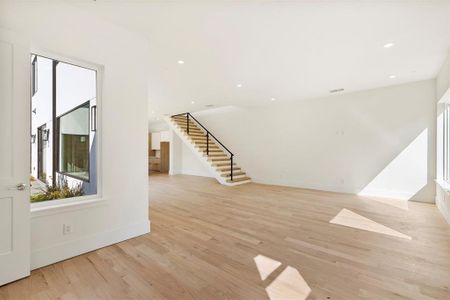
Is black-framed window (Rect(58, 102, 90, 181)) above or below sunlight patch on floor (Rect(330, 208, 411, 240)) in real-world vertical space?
above

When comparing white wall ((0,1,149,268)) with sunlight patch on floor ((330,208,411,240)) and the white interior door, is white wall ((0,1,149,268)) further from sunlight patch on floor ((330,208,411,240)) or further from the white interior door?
sunlight patch on floor ((330,208,411,240))

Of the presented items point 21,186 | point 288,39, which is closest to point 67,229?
point 21,186

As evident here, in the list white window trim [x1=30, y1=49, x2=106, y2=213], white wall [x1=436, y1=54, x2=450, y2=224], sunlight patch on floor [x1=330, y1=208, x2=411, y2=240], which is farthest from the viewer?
white wall [x1=436, y1=54, x2=450, y2=224]

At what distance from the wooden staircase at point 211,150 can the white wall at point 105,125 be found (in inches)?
167

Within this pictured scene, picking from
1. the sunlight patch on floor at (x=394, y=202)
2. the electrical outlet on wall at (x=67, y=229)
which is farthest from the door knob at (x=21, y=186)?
the sunlight patch on floor at (x=394, y=202)

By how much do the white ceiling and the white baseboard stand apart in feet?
8.56

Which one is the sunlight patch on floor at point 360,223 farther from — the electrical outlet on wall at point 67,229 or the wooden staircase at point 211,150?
the electrical outlet on wall at point 67,229

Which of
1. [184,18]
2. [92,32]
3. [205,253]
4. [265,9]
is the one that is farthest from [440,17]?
[92,32]

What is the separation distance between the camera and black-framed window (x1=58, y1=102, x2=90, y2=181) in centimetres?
272

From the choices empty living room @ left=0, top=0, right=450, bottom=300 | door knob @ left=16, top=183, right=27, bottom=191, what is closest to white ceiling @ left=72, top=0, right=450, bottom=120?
empty living room @ left=0, top=0, right=450, bottom=300

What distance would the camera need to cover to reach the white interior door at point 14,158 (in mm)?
1798

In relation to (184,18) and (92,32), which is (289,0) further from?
(92,32)

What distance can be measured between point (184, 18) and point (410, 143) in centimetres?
543

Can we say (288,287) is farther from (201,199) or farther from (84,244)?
(201,199)
